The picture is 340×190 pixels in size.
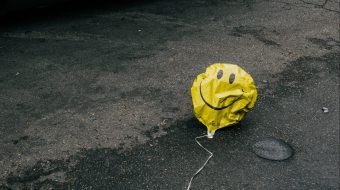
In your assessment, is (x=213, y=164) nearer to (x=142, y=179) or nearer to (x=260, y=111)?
(x=142, y=179)

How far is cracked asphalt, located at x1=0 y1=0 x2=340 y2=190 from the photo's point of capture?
157 inches

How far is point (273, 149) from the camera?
14.4ft

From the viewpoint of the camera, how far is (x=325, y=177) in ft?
13.1

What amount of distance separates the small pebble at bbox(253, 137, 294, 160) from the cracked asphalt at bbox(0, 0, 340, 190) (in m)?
0.08

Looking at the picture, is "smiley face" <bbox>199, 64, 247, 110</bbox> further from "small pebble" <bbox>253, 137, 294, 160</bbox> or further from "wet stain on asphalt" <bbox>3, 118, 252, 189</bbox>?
"small pebble" <bbox>253, 137, 294, 160</bbox>

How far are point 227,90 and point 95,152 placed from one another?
1471 millimetres

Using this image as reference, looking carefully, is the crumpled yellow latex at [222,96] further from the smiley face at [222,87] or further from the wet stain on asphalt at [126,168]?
the wet stain on asphalt at [126,168]

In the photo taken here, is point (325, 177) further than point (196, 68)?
No

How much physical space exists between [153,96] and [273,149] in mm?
1637

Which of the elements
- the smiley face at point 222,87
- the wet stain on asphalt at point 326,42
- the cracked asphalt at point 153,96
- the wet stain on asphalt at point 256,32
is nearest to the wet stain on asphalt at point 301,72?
the cracked asphalt at point 153,96

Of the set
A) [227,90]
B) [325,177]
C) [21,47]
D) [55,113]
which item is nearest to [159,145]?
[227,90]

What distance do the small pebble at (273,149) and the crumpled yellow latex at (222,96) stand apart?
1.25 ft

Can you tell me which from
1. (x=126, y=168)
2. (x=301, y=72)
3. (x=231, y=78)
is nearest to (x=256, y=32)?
(x=301, y=72)

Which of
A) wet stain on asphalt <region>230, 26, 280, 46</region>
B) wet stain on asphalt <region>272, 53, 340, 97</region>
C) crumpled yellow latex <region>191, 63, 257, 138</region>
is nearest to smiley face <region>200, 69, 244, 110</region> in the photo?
crumpled yellow latex <region>191, 63, 257, 138</region>
